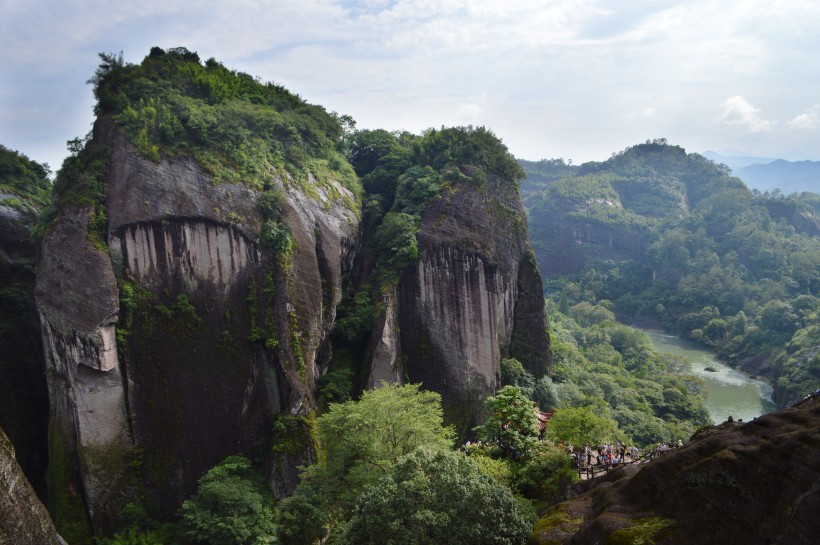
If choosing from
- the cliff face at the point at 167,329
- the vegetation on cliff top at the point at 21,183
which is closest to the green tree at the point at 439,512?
the cliff face at the point at 167,329

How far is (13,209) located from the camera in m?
28.6

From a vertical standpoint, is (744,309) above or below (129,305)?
below

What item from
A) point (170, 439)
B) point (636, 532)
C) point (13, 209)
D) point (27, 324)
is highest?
point (13, 209)

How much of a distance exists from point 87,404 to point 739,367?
63617mm

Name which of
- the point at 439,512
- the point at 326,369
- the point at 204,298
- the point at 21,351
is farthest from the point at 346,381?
the point at 21,351

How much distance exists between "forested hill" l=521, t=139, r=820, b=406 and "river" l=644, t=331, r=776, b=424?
60.2 inches

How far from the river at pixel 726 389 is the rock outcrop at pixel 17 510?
46916 mm

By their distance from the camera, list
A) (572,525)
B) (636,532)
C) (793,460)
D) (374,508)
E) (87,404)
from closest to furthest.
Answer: (793,460) → (636,532) → (572,525) → (374,508) → (87,404)

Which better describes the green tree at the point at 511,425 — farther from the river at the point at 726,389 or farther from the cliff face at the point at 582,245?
the cliff face at the point at 582,245

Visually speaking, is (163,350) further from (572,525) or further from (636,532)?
(636,532)

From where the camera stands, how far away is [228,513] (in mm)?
17688

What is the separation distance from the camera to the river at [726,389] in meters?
46.8

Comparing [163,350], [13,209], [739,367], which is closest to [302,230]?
[163,350]

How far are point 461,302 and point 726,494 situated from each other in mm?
20815
